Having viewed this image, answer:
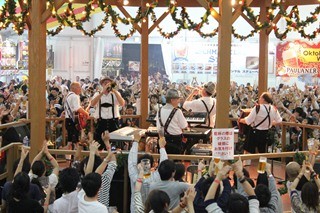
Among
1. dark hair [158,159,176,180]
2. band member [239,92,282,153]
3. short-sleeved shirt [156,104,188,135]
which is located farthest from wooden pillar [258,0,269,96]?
dark hair [158,159,176,180]

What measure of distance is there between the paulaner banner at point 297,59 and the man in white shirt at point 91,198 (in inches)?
915

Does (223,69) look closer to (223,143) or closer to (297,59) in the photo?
(223,143)

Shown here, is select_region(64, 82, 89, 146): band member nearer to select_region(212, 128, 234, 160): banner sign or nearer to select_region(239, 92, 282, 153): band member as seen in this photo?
select_region(239, 92, 282, 153): band member

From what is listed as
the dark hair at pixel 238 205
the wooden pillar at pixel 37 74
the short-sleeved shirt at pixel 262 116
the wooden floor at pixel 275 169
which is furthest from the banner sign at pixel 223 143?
the short-sleeved shirt at pixel 262 116

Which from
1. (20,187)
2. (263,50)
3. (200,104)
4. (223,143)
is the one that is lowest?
(20,187)

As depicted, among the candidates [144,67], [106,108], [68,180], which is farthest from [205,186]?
[144,67]

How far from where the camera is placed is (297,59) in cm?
2702

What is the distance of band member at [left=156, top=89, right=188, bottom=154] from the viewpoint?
374 inches

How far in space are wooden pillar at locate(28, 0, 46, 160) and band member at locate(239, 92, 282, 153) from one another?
4197mm

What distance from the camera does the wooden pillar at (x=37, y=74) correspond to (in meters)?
8.91

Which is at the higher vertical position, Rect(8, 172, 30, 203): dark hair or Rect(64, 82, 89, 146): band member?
Rect(64, 82, 89, 146): band member

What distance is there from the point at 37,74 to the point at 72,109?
2.95 metres

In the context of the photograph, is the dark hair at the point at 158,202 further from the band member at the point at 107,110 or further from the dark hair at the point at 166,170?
the band member at the point at 107,110

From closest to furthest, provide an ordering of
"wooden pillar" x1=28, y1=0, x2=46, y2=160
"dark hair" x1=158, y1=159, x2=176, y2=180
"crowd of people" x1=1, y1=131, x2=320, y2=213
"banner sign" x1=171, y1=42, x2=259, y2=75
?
"crowd of people" x1=1, y1=131, x2=320, y2=213
"dark hair" x1=158, y1=159, x2=176, y2=180
"wooden pillar" x1=28, y1=0, x2=46, y2=160
"banner sign" x1=171, y1=42, x2=259, y2=75
